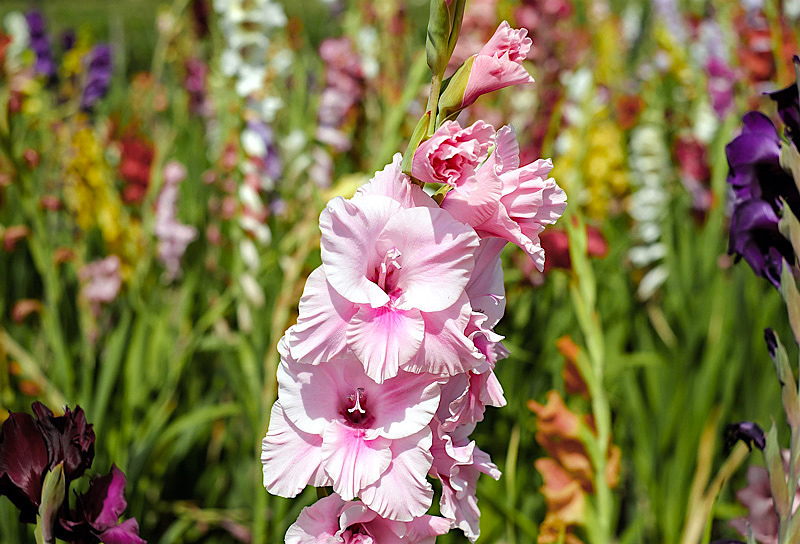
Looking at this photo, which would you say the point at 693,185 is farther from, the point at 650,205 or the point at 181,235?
the point at 181,235

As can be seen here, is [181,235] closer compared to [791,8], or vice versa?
[181,235]

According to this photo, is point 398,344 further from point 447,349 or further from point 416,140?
point 416,140

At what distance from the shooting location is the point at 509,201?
1.67 feet

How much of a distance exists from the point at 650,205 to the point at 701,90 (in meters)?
0.79

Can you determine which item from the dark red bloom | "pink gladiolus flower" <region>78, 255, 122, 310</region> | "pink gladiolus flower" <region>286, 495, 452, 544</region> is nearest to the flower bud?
"pink gladiolus flower" <region>286, 495, 452, 544</region>

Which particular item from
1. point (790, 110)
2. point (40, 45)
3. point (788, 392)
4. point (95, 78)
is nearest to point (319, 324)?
point (788, 392)

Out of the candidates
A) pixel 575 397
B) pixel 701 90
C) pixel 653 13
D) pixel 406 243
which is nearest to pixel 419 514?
Answer: pixel 406 243

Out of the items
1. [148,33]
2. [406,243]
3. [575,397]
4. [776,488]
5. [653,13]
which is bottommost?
[148,33]

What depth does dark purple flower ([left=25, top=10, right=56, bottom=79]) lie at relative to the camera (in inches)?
115

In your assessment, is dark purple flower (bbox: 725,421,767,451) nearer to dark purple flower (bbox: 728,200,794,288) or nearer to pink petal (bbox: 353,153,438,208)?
dark purple flower (bbox: 728,200,794,288)

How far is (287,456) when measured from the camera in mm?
512

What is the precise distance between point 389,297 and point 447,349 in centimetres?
6

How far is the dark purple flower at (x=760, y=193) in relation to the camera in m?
0.70

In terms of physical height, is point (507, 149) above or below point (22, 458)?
above
